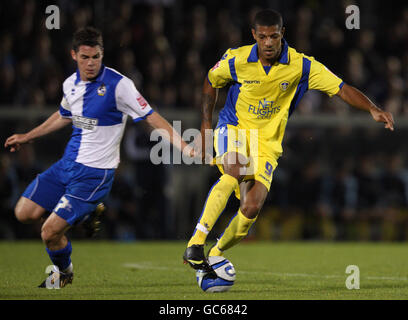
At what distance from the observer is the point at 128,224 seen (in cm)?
1372

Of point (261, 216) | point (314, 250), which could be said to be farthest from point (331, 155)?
point (314, 250)

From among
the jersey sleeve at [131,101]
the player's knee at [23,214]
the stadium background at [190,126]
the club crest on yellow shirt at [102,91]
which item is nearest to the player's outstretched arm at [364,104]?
the jersey sleeve at [131,101]

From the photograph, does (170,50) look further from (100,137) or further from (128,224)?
(100,137)

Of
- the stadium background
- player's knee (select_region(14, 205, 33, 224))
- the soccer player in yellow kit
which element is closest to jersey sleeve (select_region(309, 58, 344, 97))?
the soccer player in yellow kit

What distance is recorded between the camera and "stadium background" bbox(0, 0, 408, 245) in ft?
44.2

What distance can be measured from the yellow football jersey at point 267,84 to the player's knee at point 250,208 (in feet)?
1.76

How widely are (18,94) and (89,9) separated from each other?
253 cm

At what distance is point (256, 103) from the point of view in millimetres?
7039

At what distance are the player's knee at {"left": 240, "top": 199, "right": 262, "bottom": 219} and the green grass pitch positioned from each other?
0.65m

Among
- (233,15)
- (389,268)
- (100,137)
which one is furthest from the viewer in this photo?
(233,15)

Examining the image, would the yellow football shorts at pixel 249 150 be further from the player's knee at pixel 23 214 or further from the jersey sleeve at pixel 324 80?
the player's knee at pixel 23 214

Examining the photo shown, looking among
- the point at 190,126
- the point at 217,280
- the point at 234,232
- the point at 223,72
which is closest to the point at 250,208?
the point at 234,232

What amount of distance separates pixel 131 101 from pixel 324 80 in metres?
1.73

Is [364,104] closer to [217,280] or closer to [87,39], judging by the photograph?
[217,280]
